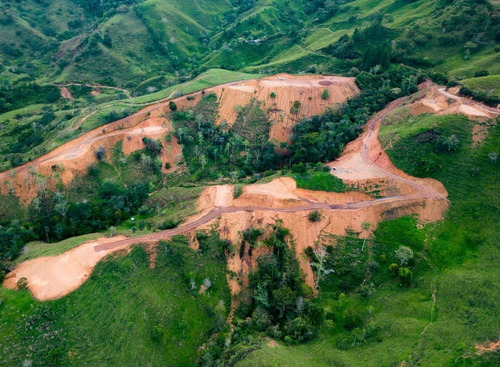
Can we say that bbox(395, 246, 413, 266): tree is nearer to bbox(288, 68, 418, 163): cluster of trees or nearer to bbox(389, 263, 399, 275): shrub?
bbox(389, 263, 399, 275): shrub

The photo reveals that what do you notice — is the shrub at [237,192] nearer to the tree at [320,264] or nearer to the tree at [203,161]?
the tree at [320,264]

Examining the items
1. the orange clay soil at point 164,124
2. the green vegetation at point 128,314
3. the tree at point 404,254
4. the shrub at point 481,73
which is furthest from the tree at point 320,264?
the shrub at point 481,73

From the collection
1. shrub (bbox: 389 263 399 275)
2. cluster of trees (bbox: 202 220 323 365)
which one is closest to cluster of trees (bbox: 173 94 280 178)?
cluster of trees (bbox: 202 220 323 365)

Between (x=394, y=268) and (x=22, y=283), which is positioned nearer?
(x=22, y=283)

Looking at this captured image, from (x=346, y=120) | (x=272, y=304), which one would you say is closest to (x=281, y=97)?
(x=346, y=120)

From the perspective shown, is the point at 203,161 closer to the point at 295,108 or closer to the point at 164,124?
the point at 164,124
